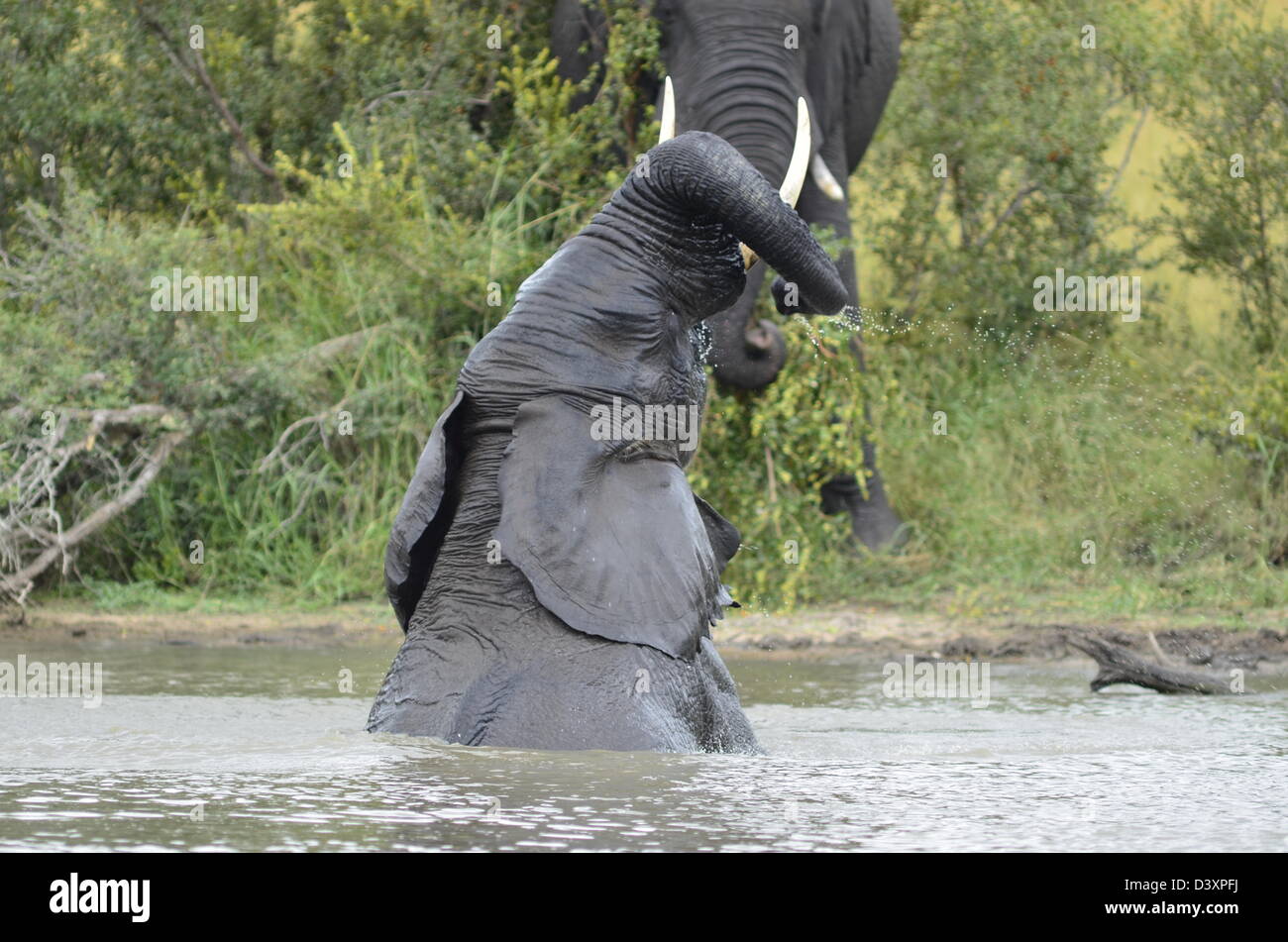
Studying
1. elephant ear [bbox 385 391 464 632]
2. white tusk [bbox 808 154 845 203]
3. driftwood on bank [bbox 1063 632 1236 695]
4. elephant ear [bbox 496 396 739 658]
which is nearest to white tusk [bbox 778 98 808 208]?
elephant ear [bbox 496 396 739 658]

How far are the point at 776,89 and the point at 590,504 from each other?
14.5 feet

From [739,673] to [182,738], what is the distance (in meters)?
2.98

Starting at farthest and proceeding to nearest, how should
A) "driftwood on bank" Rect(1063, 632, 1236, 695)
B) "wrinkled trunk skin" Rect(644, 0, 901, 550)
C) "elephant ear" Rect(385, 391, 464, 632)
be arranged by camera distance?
"wrinkled trunk skin" Rect(644, 0, 901, 550) < "driftwood on bank" Rect(1063, 632, 1236, 695) < "elephant ear" Rect(385, 391, 464, 632)

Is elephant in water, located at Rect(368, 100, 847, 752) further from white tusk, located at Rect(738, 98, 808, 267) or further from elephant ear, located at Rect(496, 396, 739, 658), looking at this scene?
white tusk, located at Rect(738, 98, 808, 267)

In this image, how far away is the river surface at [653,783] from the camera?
4.96 metres

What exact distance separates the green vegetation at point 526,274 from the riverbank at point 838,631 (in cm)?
24

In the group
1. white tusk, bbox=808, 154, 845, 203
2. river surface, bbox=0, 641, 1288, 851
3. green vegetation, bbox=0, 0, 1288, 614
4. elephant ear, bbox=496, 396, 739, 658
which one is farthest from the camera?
green vegetation, bbox=0, 0, 1288, 614

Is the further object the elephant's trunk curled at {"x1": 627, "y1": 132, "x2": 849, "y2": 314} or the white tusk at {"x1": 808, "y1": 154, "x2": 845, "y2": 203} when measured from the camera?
the white tusk at {"x1": 808, "y1": 154, "x2": 845, "y2": 203}

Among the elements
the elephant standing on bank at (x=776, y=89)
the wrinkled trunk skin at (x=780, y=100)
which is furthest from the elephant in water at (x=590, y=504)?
the elephant standing on bank at (x=776, y=89)

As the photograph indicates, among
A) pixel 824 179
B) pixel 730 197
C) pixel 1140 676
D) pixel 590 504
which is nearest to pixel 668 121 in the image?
pixel 730 197

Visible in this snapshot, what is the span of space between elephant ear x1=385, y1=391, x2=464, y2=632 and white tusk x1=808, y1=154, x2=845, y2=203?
441 cm

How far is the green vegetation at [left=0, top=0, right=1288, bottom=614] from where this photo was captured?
432 inches

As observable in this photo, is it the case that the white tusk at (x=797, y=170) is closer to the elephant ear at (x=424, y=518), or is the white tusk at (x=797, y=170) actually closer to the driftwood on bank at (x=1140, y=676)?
the elephant ear at (x=424, y=518)
